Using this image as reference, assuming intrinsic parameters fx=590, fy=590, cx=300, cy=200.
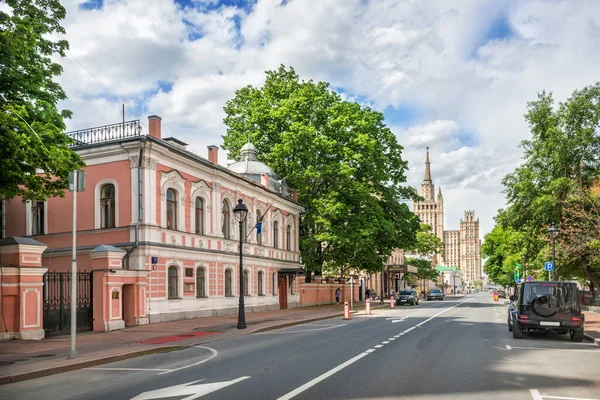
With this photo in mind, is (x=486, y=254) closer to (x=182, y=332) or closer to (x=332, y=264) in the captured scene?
(x=332, y=264)

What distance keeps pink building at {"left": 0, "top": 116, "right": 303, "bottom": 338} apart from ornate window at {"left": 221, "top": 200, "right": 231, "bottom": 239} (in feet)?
0.19

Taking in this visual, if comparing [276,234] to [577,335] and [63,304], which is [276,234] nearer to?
[63,304]

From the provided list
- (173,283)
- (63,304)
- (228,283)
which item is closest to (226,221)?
(228,283)

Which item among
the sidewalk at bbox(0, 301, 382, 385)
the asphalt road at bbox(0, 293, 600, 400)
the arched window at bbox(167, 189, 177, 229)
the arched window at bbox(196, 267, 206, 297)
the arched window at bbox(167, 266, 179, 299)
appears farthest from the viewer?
the arched window at bbox(196, 267, 206, 297)

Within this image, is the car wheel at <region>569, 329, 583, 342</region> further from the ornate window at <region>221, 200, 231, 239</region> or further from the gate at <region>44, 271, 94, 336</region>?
the ornate window at <region>221, 200, 231, 239</region>

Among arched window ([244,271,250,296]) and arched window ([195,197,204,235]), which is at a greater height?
arched window ([195,197,204,235])

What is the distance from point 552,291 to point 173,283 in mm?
16972

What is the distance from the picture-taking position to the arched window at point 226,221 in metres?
33.5

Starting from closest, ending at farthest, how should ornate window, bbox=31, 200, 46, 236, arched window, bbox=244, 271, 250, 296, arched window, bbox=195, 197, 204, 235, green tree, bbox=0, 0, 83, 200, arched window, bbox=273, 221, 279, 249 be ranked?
green tree, bbox=0, 0, 83, 200 < ornate window, bbox=31, 200, 46, 236 < arched window, bbox=195, 197, 204, 235 < arched window, bbox=244, 271, 250, 296 < arched window, bbox=273, 221, 279, 249

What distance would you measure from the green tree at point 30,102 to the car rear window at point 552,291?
49.7 feet

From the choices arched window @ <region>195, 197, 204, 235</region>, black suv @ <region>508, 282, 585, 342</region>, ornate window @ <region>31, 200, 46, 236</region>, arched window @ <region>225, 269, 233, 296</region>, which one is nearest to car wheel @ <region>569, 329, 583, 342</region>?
black suv @ <region>508, 282, 585, 342</region>

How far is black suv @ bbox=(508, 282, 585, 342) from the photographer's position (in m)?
17.6

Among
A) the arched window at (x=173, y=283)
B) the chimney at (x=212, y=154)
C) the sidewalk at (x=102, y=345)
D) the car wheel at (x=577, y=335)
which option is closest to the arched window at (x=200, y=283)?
the arched window at (x=173, y=283)

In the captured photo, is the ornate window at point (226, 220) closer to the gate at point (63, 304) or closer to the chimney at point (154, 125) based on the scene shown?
the chimney at point (154, 125)
